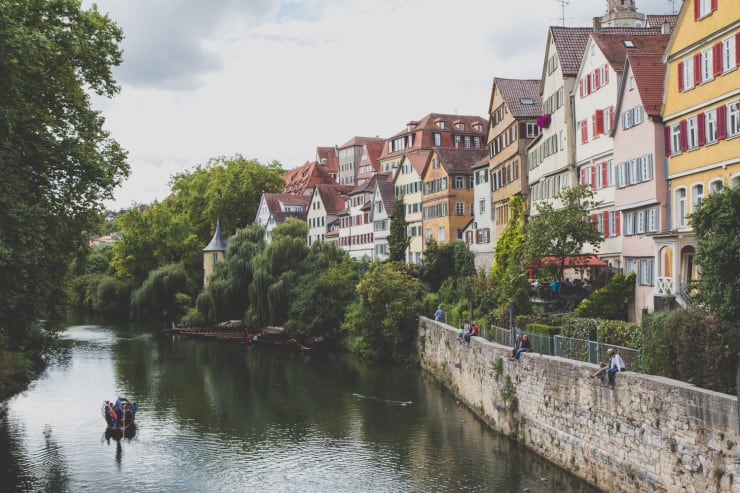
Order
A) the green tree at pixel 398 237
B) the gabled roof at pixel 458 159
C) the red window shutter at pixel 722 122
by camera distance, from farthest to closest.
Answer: the gabled roof at pixel 458 159
the green tree at pixel 398 237
the red window shutter at pixel 722 122

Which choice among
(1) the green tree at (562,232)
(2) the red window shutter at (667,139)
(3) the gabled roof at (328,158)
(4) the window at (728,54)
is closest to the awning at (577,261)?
(1) the green tree at (562,232)

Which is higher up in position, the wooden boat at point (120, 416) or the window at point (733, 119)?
the window at point (733, 119)

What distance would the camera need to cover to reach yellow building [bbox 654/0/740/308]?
74.7ft

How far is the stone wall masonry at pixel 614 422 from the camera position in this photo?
1449 centimetres

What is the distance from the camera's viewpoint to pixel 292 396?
35.7m

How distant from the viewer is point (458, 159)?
58.7 m

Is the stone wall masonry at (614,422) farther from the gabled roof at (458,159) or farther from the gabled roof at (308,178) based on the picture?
the gabled roof at (308,178)

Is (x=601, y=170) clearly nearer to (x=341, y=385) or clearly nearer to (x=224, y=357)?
(x=341, y=385)

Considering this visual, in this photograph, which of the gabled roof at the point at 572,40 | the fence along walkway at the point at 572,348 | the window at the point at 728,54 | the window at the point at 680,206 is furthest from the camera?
the gabled roof at the point at 572,40

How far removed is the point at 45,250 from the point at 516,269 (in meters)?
20.2

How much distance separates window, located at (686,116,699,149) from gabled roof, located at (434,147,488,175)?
31.0 metres

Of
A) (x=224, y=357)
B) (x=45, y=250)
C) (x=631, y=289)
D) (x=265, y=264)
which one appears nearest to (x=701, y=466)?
(x=631, y=289)

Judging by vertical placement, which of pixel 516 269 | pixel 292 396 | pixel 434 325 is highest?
pixel 516 269

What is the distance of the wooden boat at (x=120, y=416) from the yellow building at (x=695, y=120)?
1883 cm
